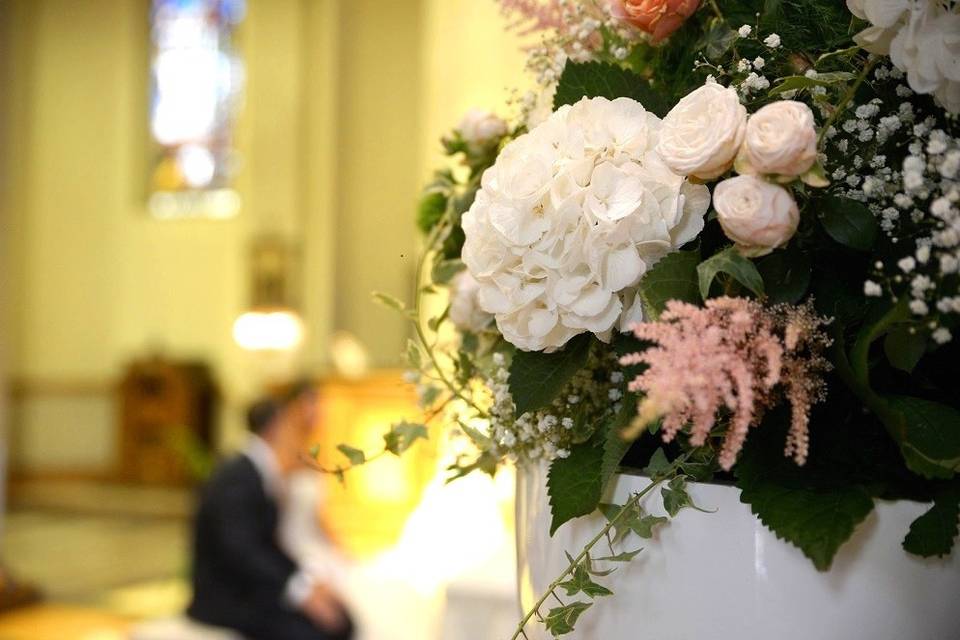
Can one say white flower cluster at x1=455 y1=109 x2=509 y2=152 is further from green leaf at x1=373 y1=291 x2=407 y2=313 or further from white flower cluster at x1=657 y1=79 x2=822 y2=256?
white flower cluster at x1=657 y1=79 x2=822 y2=256

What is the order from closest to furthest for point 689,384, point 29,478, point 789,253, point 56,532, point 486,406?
point 689,384 → point 789,253 → point 486,406 → point 56,532 → point 29,478

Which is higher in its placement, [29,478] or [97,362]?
[97,362]

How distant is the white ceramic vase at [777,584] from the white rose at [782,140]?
0.22 m

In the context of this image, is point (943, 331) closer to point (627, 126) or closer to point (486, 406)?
point (627, 126)

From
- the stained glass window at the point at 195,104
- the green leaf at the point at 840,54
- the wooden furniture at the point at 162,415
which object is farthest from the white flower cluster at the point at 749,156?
the stained glass window at the point at 195,104

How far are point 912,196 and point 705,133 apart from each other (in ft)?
0.51

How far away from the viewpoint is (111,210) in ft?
41.5

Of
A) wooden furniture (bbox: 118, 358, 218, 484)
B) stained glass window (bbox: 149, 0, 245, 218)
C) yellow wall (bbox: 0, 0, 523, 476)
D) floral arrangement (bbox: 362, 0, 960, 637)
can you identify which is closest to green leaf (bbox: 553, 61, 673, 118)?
floral arrangement (bbox: 362, 0, 960, 637)

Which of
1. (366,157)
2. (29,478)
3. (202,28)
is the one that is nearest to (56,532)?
(29,478)

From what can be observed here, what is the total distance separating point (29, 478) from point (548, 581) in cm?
1281

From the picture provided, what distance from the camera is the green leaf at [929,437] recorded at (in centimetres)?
67

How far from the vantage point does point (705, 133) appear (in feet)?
2.27

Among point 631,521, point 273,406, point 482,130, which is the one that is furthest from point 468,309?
point 273,406

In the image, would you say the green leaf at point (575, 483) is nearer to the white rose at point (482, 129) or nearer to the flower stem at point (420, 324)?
the flower stem at point (420, 324)
